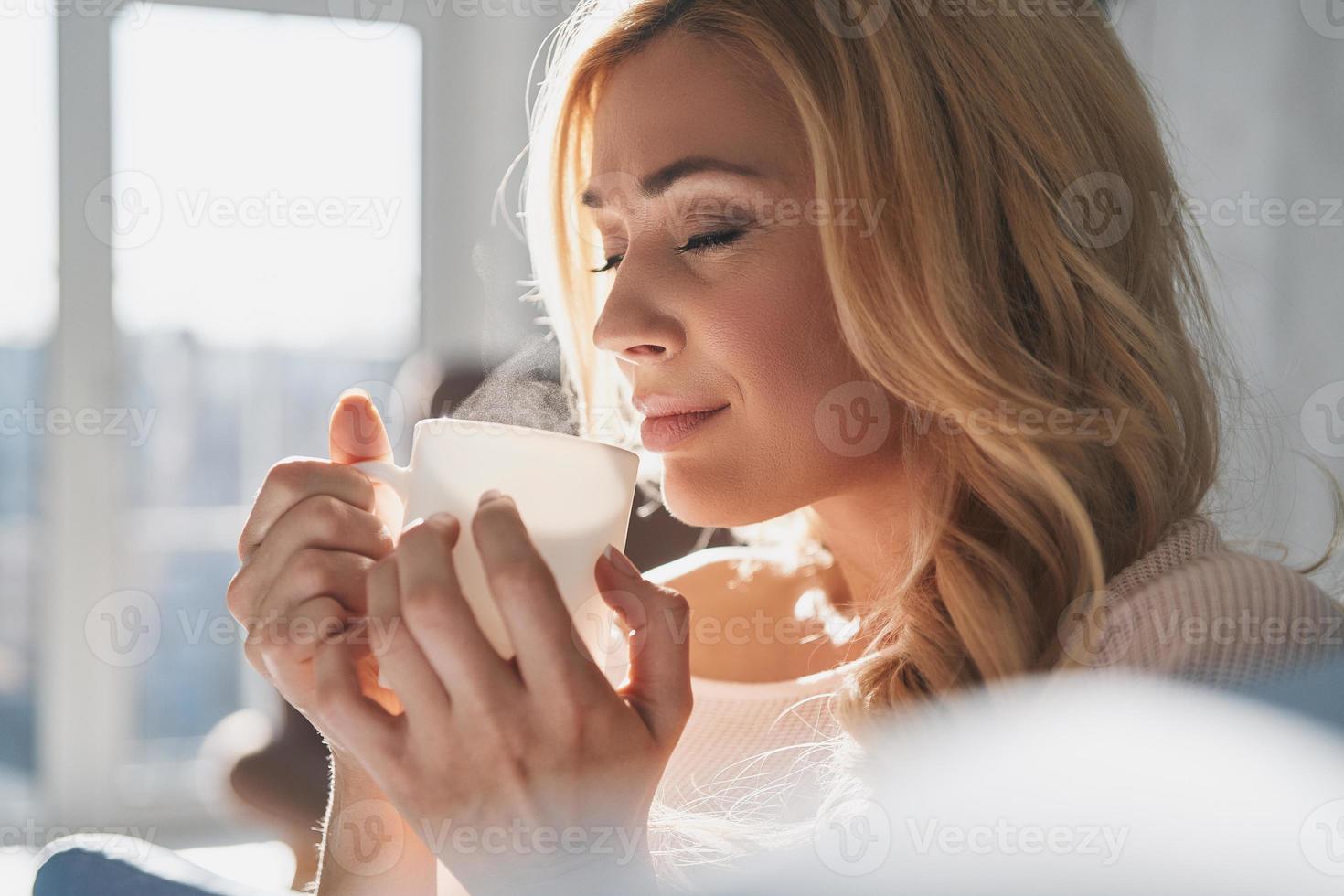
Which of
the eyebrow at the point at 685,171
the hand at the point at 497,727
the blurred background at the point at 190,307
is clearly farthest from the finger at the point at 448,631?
the blurred background at the point at 190,307

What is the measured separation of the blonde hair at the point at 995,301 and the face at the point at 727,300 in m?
0.04

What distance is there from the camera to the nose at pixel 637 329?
101 cm

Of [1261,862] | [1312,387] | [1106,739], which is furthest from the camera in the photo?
[1312,387]

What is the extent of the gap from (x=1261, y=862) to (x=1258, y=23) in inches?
76.1

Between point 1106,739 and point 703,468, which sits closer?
point 1106,739

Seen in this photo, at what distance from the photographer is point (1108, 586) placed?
902 millimetres

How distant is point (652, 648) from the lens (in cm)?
73

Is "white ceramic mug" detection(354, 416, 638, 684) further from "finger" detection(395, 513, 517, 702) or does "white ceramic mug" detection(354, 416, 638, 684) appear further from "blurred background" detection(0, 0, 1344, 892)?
"blurred background" detection(0, 0, 1344, 892)


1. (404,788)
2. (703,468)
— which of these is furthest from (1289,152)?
(404,788)

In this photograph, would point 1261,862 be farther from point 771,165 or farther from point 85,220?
point 85,220

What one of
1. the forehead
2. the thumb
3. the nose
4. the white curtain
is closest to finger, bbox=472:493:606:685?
the thumb

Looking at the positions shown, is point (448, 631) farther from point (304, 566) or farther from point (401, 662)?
point (304, 566)

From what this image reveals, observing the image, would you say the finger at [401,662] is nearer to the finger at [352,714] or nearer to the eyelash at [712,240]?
the finger at [352,714]

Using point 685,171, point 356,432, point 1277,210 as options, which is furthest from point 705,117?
point 1277,210
